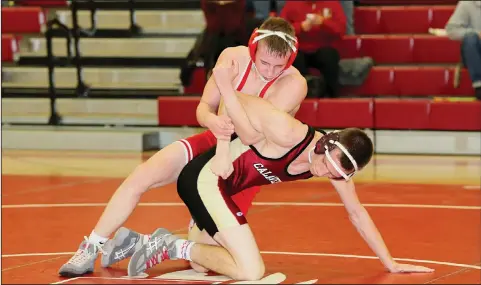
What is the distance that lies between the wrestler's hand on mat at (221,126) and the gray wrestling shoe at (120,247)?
664 mm

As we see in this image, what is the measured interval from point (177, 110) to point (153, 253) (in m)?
5.22

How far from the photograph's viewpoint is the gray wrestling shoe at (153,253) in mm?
4555

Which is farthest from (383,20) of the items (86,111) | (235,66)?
(235,66)

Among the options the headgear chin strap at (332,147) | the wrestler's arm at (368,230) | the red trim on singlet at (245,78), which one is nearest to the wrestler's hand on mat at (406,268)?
the wrestler's arm at (368,230)

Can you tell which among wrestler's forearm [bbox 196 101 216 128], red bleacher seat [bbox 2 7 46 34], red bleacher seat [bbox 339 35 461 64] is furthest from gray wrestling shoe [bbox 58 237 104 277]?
red bleacher seat [bbox 2 7 46 34]

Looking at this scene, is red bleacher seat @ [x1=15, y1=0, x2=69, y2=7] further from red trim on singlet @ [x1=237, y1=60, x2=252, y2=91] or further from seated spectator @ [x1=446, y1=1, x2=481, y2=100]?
red trim on singlet @ [x1=237, y1=60, x2=252, y2=91]

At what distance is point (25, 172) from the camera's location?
829cm

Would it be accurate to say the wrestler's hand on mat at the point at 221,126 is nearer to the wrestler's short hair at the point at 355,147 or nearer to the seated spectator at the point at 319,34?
the wrestler's short hair at the point at 355,147

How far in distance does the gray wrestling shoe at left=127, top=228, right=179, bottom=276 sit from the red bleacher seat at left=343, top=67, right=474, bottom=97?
18.3 ft

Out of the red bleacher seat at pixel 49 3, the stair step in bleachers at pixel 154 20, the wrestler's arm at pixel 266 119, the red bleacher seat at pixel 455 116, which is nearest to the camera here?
the wrestler's arm at pixel 266 119

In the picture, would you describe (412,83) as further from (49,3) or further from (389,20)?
(49,3)

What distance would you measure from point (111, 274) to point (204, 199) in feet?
1.67

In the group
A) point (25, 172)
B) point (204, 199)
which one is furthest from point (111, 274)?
point (25, 172)

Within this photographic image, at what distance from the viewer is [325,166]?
422 centimetres
